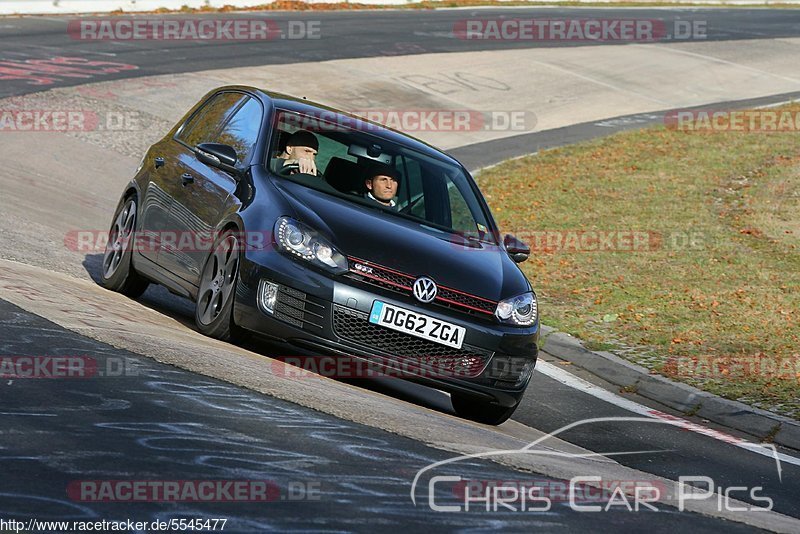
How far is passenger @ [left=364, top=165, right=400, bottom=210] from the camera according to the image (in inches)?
361

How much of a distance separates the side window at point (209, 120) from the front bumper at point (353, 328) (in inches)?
88.8

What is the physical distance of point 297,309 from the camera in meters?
7.96

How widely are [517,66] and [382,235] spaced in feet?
75.9

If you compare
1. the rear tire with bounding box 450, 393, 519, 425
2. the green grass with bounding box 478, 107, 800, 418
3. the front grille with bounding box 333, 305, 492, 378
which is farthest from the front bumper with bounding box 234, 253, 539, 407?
the green grass with bounding box 478, 107, 800, 418

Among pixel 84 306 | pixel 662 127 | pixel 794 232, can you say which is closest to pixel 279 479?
pixel 84 306

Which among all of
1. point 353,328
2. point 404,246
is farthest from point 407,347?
point 404,246

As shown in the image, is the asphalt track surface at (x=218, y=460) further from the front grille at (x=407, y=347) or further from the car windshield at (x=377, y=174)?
the car windshield at (x=377, y=174)

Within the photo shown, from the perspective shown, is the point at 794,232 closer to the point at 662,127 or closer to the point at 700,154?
the point at 700,154

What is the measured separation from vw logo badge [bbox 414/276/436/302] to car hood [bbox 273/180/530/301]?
0.05 metres

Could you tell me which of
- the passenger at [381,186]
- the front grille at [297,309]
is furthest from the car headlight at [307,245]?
the passenger at [381,186]

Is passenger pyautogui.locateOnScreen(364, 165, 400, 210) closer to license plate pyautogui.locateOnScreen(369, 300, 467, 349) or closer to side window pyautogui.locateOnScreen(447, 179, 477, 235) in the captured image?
side window pyautogui.locateOnScreen(447, 179, 477, 235)

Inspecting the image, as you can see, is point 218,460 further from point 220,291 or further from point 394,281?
point 220,291

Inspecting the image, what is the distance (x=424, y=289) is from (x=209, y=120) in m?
3.06

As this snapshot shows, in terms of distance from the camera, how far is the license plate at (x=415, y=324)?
792 centimetres
